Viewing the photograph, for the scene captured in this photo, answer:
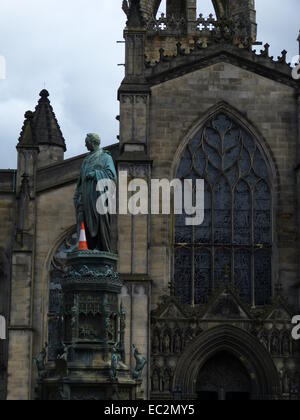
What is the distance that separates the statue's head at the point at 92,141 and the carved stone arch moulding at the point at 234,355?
12.7 m

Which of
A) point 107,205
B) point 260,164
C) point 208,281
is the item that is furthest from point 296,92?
point 107,205

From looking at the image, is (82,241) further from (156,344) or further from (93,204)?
(156,344)

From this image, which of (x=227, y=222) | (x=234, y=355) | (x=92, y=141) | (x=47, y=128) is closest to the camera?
(x=92, y=141)

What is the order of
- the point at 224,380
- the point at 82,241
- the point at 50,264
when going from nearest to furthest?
the point at 82,241, the point at 224,380, the point at 50,264

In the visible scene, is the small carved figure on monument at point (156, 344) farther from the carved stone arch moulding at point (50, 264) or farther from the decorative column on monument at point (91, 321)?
the decorative column on monument at point (91, 321)

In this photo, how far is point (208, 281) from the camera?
31.1 metres

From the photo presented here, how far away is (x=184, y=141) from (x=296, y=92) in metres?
4.02

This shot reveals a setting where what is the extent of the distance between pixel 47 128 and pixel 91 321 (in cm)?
2999

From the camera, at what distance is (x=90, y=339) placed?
16.6m

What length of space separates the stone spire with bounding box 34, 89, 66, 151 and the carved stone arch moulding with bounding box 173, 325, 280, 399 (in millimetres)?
18279

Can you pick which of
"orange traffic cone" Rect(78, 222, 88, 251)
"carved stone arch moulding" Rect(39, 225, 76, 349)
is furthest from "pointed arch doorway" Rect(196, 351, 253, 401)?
"orange traffic cone" Rect(78, 222, 88, 251)

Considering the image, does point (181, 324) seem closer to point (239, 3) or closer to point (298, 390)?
point (298, 390)

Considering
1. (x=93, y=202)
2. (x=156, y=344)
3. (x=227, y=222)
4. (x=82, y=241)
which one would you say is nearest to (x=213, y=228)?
(x=227, y=222)

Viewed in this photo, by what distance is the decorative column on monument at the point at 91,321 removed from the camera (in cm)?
1603
